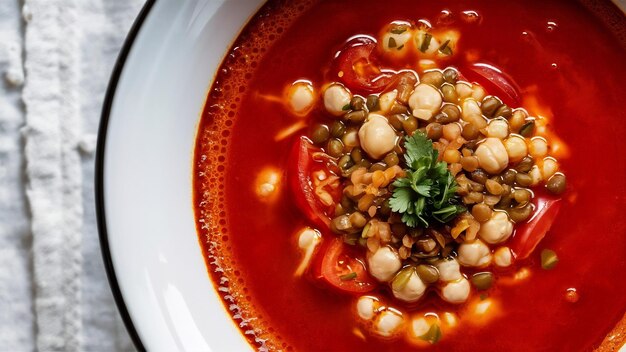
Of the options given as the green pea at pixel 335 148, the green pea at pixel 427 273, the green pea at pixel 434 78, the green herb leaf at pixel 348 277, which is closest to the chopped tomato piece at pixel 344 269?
the green herb leaf at pixel 348 277

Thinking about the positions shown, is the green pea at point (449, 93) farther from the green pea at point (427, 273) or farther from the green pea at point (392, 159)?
the green pea at point (427, 273)

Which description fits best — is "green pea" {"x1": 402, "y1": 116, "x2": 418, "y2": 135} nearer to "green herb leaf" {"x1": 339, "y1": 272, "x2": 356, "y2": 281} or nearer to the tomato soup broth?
the tomato soup broth

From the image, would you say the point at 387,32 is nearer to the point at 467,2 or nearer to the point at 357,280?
the point at 467,2

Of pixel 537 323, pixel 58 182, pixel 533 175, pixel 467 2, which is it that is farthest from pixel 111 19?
pixel 537 323

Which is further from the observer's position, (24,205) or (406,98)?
(24,205)

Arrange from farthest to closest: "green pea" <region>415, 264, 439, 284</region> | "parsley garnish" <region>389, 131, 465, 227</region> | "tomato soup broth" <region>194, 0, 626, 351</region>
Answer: "tomato soup broth" <region>194, 0, 626, 351</region> → "green pea" <region>415, 264, 439, 284</region> → "parsley garnish" <region>389, 131, 465, 227</region>

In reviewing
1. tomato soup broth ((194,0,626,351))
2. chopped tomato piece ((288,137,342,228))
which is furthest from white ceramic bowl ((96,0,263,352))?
chopped tomato piece ((288,137,342,228))
